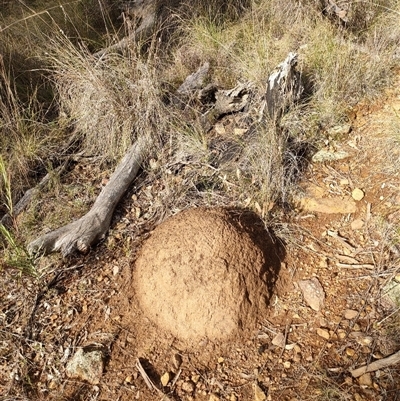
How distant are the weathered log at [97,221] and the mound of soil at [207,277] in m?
0.39

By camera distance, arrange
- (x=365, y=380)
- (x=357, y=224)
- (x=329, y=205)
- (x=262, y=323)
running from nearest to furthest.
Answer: (x=365, y=380) → (x=262, y=323) → (x=357, y=224) → (x=329, y=205)

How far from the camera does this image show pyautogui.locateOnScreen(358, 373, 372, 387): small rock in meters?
1.53

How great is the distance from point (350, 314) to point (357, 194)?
75 cm

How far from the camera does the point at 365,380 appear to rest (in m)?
1.54

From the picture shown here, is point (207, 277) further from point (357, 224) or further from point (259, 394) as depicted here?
point (357, 224)

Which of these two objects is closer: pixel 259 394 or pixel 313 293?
pixel 259 394

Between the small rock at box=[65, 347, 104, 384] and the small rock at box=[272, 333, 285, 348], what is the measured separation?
771 millimetres

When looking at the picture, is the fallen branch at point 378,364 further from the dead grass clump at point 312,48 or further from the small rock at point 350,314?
the dead grass clump at point 312,48

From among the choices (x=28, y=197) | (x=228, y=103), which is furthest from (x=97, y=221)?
(x=228, y=103)

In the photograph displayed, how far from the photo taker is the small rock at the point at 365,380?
1.53 m

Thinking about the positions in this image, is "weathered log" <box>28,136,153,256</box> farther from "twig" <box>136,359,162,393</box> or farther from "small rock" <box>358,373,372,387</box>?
"small rock" <box>358,373,372,387</box>

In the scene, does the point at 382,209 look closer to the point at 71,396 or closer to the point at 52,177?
the point at 71,396

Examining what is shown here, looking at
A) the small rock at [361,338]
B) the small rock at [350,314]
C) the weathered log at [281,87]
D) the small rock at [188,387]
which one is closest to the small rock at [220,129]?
the weathered log at [281,87]

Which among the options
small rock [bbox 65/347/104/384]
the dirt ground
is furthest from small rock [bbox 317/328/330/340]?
small rock [bbox 65/347/104/384]
